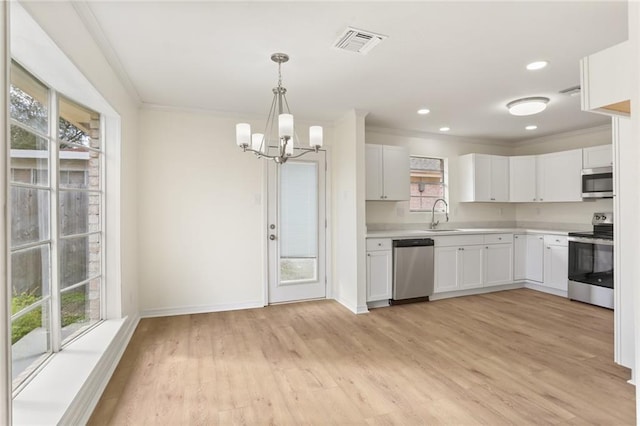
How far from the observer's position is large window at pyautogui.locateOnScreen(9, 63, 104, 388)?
180 centimetres

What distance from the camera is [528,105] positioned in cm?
353

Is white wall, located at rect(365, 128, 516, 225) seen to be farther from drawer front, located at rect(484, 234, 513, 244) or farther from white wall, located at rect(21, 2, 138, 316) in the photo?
white wall, located at rect(21, 2, 138, 316)

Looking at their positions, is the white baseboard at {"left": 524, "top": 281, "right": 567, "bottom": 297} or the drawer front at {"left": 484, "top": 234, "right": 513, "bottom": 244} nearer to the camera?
the white baseboard at {"left": 524, "top": 281, "right": 567, "bottom": 297}

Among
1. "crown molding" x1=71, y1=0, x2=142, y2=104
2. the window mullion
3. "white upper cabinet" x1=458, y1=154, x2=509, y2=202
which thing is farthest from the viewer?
"white upper cabinet" x1=458, y1=154, x2=509, y2=202

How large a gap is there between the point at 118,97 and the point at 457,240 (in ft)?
14.4

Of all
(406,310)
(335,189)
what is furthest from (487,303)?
(335,189)

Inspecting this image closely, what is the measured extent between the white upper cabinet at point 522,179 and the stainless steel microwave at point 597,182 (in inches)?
29.5

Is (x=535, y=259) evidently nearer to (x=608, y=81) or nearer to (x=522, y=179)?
(x=522, y=179)

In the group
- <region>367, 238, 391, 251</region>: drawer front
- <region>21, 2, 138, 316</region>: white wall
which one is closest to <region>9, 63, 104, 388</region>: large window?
<region>21, 2, 138, 316</region>: white wall

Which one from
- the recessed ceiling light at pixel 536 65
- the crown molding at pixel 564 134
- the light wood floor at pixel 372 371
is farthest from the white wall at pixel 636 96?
the crown molding at pixel 564 134

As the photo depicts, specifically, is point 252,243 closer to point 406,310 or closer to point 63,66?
point 406,310

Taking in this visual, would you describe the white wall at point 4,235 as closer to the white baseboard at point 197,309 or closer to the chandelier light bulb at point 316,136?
the chandelier light bulb at point 316,136

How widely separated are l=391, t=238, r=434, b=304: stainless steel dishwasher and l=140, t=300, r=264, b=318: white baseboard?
1.82 metres

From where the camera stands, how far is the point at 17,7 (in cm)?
130
